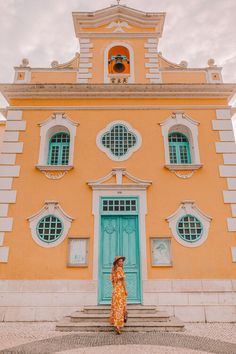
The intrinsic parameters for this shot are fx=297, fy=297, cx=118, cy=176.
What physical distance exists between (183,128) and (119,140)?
2457mm

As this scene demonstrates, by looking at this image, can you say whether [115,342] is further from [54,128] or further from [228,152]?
[54,128]

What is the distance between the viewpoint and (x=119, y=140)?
35.4 ft

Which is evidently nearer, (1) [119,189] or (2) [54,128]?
(1) [119,189]

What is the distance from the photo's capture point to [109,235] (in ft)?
31.6

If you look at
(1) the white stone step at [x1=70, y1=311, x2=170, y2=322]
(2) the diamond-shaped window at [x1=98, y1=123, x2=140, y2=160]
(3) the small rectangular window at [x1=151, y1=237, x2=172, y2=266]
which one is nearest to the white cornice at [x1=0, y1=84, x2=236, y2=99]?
(2) the diamond-shaped window at [x1=98, y1=123, x2=140, y2=160]

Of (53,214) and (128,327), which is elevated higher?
(53,214)

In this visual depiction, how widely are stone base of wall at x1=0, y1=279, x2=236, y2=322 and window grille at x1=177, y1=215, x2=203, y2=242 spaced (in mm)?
1324

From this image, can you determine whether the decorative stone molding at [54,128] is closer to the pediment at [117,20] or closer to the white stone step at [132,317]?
the pediment at [117,20]

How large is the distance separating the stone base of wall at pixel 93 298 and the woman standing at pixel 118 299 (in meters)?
1.90

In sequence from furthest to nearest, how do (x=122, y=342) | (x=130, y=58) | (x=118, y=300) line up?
(x=130, y=58)
(x=118, y=300)
(x=122, y=342)

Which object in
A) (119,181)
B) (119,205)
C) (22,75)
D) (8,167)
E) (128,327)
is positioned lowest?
(128,327)

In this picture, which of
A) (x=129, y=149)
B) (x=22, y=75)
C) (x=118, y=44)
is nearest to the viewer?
(x=129, y=149)

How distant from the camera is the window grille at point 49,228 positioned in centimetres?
946

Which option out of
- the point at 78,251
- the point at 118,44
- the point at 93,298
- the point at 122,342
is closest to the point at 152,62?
the point at 118,44
